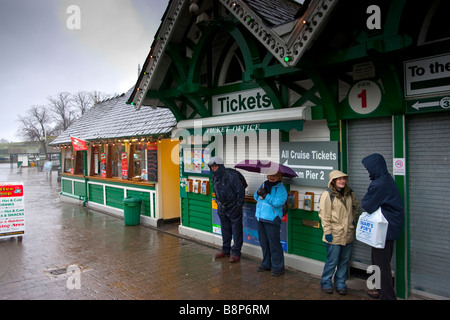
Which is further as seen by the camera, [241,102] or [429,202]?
[241,102]

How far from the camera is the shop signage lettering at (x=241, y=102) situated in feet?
21.3

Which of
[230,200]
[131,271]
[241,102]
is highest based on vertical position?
[241,102]

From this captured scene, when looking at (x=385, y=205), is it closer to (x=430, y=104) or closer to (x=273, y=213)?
(x=430, y=104)

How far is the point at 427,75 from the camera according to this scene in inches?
170

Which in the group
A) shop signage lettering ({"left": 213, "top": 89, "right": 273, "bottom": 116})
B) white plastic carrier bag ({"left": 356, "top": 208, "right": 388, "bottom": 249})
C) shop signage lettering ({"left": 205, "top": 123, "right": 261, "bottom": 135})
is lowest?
white plastic carrier bag ({"left": 356, "top": 208, "right": 388, "bottom": 249})

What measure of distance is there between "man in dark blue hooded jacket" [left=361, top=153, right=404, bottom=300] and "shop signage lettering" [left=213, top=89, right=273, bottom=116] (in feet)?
8.35

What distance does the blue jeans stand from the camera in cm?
484

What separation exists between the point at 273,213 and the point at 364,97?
89.5 inches

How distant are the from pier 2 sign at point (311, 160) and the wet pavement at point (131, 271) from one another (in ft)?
5.33

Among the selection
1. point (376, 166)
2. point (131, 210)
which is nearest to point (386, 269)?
point (376, 166)

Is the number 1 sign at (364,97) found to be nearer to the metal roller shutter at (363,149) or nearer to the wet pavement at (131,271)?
the metal roller shutter at (363,149)

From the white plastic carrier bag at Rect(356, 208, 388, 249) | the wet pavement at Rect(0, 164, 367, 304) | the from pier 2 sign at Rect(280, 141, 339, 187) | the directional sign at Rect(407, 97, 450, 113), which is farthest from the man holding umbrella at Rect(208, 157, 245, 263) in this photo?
the directional sign at Rect(407, 97, 450, 113)

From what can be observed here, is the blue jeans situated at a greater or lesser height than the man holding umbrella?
lesser

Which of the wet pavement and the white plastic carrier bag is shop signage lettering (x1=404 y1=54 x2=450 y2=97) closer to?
the white plastic carrier bag
